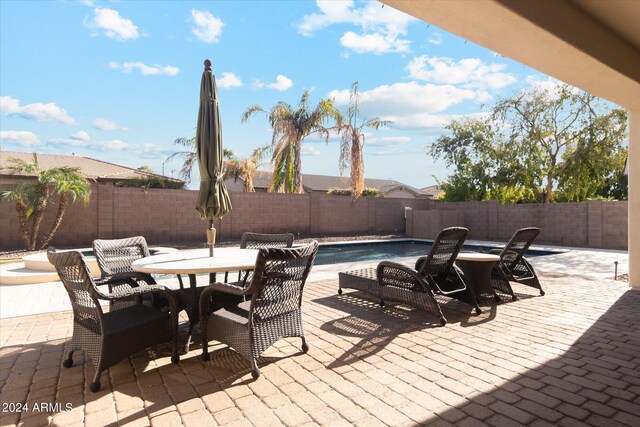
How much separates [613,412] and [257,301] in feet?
7.55

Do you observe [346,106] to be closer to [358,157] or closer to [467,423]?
[358,157]

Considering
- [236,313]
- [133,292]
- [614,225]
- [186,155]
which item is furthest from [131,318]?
[186,155]

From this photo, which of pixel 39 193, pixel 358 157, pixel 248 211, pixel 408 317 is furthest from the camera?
pixel 358 157

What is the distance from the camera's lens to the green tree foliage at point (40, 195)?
1031 centimetres

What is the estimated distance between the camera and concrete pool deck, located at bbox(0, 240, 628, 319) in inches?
185

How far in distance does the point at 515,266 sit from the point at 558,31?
333 cm

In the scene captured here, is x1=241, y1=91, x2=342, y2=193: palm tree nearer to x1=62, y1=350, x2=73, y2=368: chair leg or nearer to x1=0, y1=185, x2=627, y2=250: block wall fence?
x1=0, y1=185, x2=627, y2=250: block wall fence

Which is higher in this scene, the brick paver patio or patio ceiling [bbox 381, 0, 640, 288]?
patio ceiling [bbox 381, 0, 640, 288]

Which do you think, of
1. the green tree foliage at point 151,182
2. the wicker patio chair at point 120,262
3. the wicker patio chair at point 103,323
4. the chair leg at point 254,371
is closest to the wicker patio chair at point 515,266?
the chair leg at point 254,371

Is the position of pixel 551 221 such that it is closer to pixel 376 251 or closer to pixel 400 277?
pixel 376 251

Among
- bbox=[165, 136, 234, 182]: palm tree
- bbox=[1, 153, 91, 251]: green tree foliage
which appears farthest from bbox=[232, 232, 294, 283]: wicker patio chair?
bbox=[165, 136, 234, 182]: palm tree

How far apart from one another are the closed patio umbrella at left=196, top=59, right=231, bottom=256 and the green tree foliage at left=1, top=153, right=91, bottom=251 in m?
8.92

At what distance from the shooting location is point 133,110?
73.8ft

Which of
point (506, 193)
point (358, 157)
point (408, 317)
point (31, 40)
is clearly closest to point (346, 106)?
point (358, 157)
